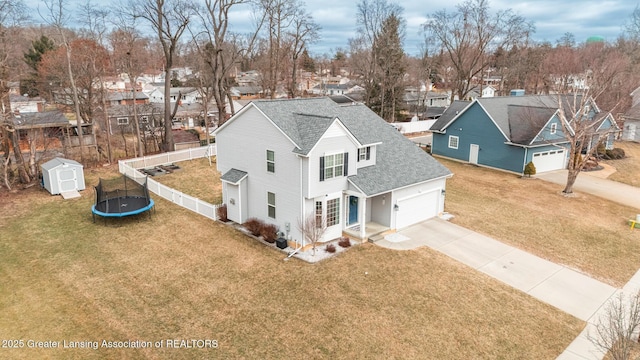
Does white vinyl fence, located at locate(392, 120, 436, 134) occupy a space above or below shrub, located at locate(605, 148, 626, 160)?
above

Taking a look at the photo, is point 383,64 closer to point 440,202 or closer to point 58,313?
point 440,202

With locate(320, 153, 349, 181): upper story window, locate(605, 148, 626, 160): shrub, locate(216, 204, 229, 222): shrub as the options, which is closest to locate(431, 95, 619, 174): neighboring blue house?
locate(605, 148, 626, 160): shrub

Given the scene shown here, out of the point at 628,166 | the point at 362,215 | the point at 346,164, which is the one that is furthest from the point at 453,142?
the point at 346,164

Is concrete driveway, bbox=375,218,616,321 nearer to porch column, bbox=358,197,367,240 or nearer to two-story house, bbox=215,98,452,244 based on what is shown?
porch column, bbox=358,197,367,240

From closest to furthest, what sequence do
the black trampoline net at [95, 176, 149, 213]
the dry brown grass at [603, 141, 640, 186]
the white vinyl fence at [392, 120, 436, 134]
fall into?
the black trampoline net at [95, 176, 149, 213] → the dry brown grass at [603, 141, 640, 186] → the white vinyl fence at [392, 120, 436, 134]

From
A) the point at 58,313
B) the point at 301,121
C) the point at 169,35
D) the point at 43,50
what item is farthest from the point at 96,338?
the point at 43,50

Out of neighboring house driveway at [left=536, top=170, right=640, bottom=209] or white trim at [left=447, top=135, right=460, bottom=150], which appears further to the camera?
white trim at [left=447, top=135, right=460, bottom=150]

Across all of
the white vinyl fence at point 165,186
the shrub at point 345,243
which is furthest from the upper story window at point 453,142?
the shrub at point 345,243

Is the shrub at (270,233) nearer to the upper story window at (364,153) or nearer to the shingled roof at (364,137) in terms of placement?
the shingled roof at (364,137)
